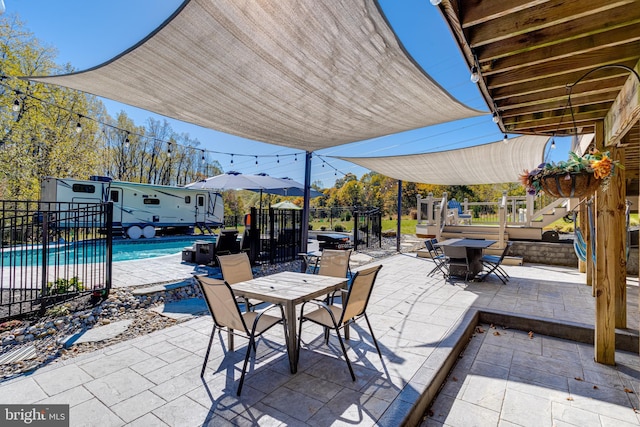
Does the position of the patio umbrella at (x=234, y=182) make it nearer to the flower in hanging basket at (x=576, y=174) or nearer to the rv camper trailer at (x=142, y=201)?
the flower in hanging basket at (x=576, y=174)

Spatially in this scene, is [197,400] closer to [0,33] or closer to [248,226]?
[248,226]

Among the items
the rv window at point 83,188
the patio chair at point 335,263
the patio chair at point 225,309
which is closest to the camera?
the patio chair at point 225,309

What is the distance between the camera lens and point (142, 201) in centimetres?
1405

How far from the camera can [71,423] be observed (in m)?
1.82

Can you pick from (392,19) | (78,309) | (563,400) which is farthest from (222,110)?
(563,400)

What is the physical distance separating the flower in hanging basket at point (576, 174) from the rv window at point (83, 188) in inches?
570

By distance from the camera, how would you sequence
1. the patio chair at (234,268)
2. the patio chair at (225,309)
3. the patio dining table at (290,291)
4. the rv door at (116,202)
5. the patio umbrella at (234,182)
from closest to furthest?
the patio chair at (225,309), the patio dining table at (290,291), the patio chair at (234,268), the patio umbrella at (234,182), the rv door at (116,202)

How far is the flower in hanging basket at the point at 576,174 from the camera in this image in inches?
82.8

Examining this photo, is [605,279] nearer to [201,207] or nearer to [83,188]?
[83,188]

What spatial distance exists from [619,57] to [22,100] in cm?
1579

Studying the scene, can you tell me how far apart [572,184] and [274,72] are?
302cm

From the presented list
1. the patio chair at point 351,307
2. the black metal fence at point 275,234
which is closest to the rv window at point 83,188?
the black metal fence at point 275,234

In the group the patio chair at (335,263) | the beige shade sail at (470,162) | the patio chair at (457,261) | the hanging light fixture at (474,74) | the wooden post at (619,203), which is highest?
the beige shade sail at (470,162)

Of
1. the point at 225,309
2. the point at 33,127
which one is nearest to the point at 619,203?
the point at 225,309
